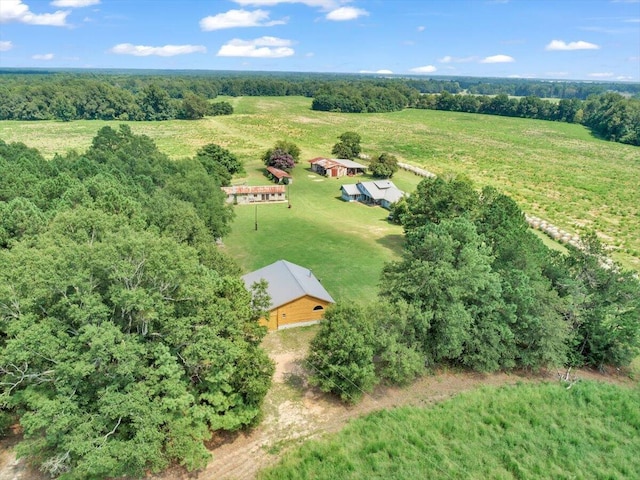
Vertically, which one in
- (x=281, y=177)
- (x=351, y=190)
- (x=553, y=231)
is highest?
(x=281, y=177)

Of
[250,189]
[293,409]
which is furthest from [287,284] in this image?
[250,189]

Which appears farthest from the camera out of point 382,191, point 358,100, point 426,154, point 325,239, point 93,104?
point 358,100

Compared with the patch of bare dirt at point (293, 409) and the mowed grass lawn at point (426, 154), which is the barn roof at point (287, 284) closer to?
the patch of bare dirt at point (293, 409)

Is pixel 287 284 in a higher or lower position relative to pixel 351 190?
lower

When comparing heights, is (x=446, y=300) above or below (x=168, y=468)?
above

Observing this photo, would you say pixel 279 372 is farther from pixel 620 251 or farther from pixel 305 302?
pixel 620 251

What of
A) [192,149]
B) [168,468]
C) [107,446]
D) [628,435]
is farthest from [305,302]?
[192,149]

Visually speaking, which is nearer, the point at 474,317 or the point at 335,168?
the point at 474,317

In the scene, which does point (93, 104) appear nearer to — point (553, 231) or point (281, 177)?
point (281, 177)
